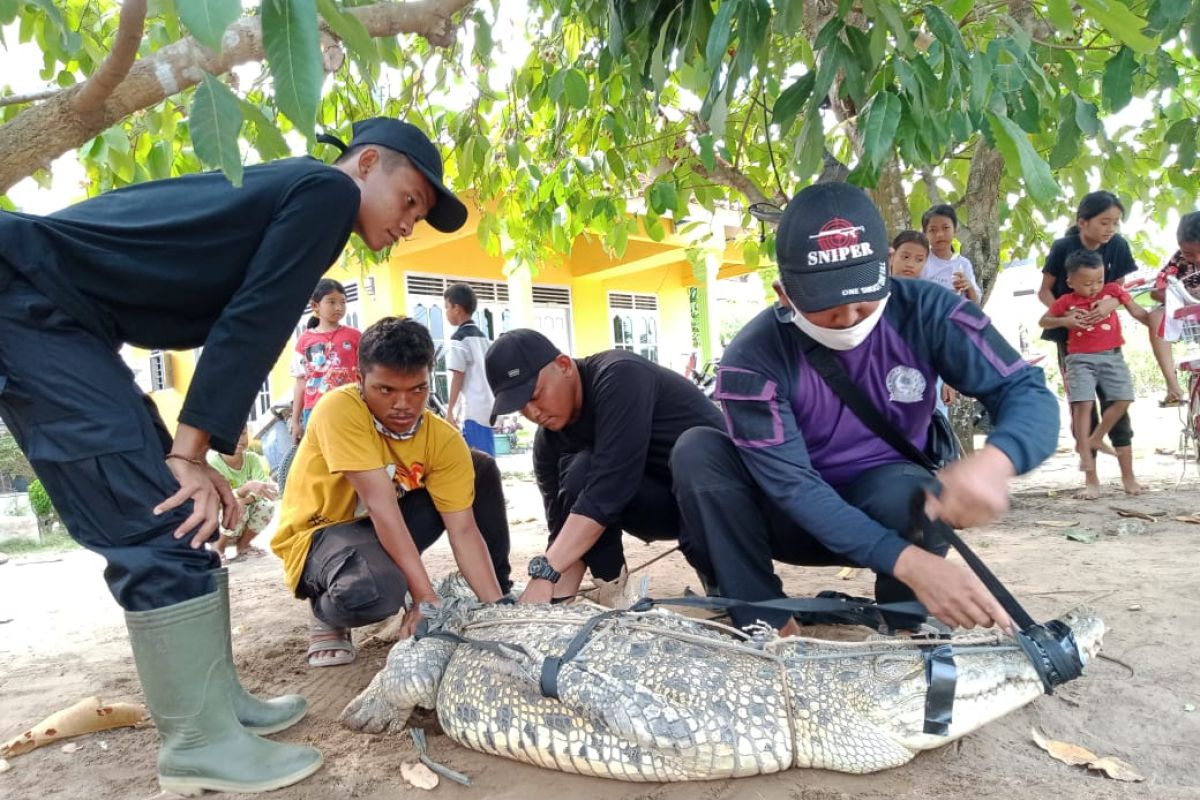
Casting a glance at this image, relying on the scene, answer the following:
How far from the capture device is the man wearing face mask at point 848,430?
1.82 metres

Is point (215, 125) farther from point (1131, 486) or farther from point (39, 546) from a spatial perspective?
point (39, 546)

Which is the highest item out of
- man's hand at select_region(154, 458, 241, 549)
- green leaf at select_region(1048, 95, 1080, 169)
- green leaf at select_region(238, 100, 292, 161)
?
green leaf at select_region(1048, 95, 1080, 169)

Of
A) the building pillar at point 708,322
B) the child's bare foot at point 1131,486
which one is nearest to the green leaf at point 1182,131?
the child's bare foot at point 1131,486

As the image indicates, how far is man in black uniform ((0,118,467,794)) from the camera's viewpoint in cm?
164

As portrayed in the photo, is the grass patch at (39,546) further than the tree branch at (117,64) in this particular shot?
Yes

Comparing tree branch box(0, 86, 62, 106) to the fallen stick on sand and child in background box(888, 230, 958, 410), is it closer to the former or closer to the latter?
the fallen stick on sand

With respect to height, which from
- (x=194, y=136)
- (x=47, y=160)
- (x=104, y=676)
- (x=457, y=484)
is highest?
(x=47, y=160)

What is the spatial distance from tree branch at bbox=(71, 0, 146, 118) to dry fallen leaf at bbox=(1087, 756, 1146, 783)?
240 centimetres

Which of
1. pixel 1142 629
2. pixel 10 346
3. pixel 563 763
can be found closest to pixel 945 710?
pixel 563 763

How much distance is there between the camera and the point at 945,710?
169cm

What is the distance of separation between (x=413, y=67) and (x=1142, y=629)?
4.02 meters

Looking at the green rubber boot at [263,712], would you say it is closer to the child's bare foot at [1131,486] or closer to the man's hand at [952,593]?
the man's hand at [952,593]

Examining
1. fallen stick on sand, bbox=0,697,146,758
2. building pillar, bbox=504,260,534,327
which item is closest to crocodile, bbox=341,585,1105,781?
fallen stick on sand, bbox=0,697,146,758

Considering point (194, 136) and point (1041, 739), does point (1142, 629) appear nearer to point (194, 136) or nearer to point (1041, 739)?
point (1041, 739)
